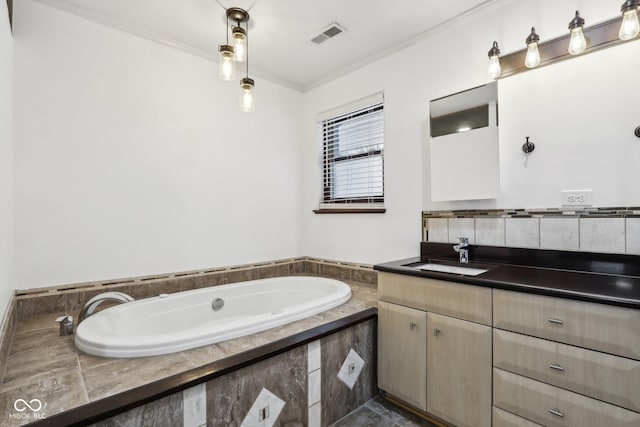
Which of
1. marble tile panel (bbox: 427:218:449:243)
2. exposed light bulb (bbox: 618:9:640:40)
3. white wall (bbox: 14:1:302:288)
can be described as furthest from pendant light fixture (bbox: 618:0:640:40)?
white wall (bbox: 14:1:302:288)

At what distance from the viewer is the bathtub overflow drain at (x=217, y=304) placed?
7.70 feet

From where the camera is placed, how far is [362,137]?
2.83m

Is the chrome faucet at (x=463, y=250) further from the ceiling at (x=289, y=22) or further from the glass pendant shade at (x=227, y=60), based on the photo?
the glass pendant shade at (x=227, y=60)

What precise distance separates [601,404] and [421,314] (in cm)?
76

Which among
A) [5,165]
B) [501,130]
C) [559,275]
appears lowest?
[559,275]

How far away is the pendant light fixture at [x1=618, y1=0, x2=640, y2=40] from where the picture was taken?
1.37 m

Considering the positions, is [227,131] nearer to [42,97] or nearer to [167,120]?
[167,120]

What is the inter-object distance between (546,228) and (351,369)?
4.51 ft

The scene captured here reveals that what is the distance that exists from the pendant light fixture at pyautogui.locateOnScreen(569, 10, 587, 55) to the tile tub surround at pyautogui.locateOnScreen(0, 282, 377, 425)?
1875 mm

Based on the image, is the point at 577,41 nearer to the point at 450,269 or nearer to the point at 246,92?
the point at 450,269

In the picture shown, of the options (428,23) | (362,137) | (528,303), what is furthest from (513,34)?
(528,303)

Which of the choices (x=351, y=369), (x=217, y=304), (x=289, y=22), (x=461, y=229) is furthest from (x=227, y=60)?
(x=351, y=369)

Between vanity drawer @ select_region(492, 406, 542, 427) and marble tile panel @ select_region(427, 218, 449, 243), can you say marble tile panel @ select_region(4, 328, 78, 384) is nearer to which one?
vanity drawer @ select_region(492, 406, 542, 427)

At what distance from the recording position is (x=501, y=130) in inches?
75.2
